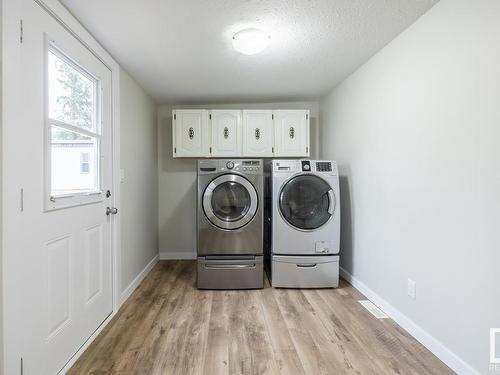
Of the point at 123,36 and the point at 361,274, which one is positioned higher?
the point at 123,36

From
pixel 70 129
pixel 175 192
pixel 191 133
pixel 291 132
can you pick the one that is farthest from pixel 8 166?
pixel 291 132

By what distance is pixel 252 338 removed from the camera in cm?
175

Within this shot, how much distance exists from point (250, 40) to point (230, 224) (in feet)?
5.23

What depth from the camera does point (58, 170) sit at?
144 centimetres

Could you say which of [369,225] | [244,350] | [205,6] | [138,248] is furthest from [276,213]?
[205,6]

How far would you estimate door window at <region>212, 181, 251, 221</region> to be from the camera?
254 centimetres

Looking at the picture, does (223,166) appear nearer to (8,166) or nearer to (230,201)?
(230,201)

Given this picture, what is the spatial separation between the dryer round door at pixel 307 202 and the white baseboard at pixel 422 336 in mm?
743

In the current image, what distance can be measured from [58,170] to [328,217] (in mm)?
2196

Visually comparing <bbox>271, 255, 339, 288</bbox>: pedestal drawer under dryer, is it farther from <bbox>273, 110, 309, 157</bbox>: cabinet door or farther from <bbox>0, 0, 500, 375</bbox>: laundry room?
<bbox>273, 110, 309, 157</bbox>: cabinet door

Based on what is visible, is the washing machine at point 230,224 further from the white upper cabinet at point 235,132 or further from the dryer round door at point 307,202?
the white upper cabinet at point 235,132

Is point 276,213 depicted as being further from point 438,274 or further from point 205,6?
point 205,6

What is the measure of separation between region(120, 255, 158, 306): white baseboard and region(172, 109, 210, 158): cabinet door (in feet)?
4.53

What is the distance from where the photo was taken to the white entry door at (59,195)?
1.19 meters
